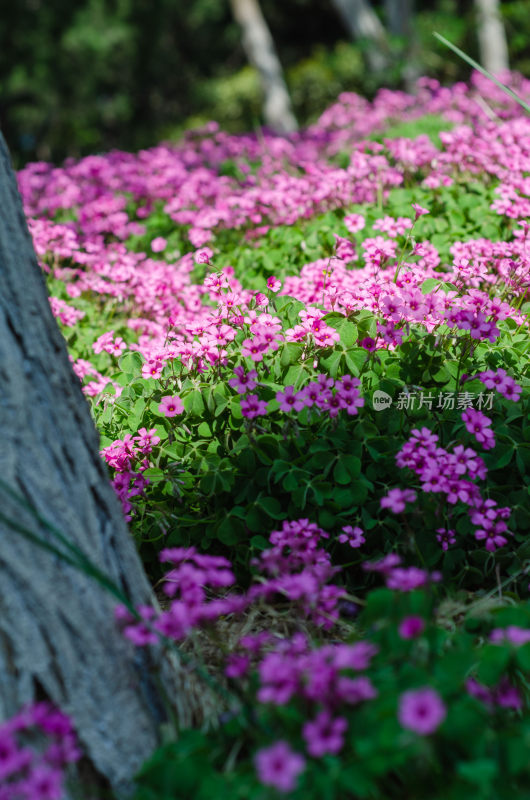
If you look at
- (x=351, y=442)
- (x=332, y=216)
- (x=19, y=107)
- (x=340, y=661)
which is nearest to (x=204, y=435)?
(x=351, y=442)

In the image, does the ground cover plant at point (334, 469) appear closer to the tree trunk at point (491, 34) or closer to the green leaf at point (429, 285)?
the green leaf at point (429, 285)

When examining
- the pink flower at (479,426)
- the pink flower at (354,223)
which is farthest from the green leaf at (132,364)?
the pink flower at (479,426)

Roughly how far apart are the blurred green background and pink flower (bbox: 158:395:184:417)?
18.2 metres

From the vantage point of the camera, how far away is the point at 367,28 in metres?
13.3

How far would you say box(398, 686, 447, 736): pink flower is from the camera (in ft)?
3.93

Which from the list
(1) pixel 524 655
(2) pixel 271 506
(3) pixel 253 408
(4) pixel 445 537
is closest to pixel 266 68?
(3) pixel 253 408

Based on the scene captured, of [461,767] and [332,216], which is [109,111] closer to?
[332,216]

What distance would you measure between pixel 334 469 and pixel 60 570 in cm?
122

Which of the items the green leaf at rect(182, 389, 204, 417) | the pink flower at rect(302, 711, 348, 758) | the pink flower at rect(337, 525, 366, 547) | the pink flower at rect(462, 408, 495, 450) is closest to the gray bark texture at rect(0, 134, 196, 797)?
the pink flower at rect(302, 711, 348, 758)

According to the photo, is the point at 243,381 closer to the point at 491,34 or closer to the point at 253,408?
the point at 253,408

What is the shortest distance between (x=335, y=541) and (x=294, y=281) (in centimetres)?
154

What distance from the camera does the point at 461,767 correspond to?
4.16ft

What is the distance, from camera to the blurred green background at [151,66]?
2136cm

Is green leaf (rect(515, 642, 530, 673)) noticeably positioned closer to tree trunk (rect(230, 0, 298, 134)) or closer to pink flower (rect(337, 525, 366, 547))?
pink flower (rect(337, 525, 366, 547))
